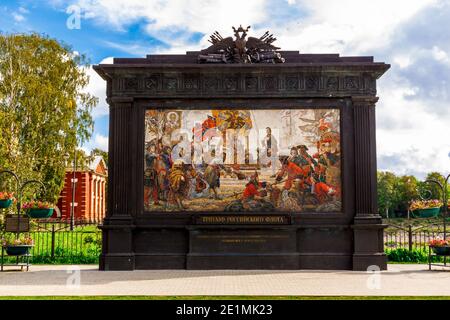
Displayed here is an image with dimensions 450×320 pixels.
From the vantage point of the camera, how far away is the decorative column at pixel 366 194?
56.5 ft

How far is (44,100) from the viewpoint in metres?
37.7

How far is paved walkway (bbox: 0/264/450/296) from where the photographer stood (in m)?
12.4

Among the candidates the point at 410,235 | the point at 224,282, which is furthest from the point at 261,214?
the point at 410,235

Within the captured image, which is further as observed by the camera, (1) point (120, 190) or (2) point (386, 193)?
(2) point (386, 193)

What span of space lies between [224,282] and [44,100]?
27.6 m

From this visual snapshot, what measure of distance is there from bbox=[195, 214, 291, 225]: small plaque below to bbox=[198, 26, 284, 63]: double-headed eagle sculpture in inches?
204

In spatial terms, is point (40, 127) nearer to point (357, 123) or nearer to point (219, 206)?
point (219, 206)

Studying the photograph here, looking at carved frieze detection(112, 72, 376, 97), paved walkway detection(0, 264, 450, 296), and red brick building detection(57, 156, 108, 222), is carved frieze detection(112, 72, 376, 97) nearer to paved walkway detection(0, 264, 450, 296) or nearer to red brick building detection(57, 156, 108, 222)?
paved walkway detection(0, 264, 450, 296)

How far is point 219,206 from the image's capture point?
57.5ft

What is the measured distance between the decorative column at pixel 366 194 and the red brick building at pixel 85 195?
3936cm

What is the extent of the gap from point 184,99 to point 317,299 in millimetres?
8998

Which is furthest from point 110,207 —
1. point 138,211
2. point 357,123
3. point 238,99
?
point 357,123
